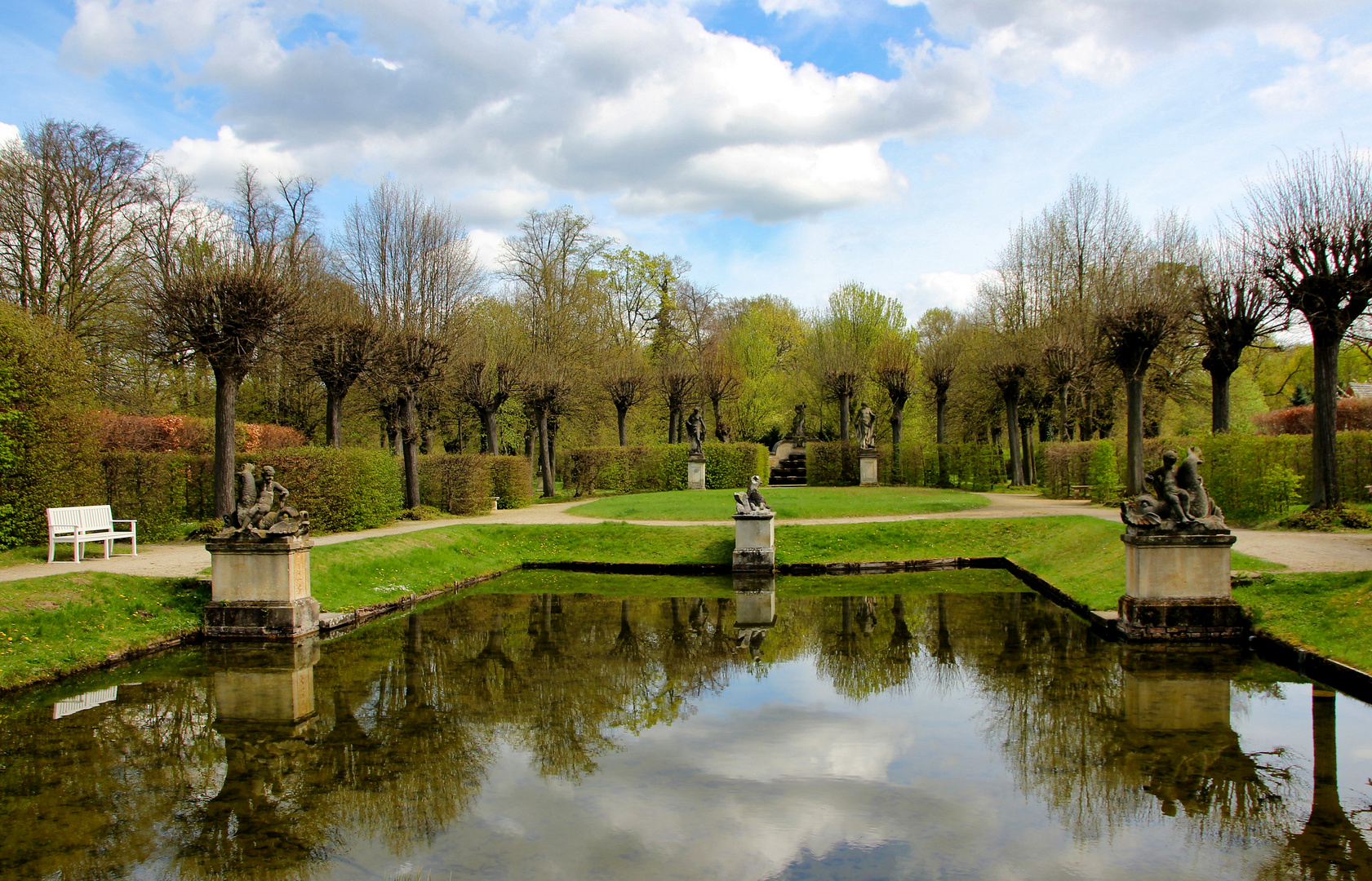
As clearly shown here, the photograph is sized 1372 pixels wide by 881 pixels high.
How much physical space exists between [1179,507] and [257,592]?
36.0 feet

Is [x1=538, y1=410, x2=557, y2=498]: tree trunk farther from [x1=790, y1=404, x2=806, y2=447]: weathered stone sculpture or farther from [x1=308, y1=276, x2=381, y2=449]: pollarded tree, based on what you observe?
[x1=790, y1=404, x2=806, y2=447]: weathered stone sculpture

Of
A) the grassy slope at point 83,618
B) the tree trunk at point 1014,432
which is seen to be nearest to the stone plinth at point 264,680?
the grassy slope at point 83,618

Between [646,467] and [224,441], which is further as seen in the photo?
[646,467]

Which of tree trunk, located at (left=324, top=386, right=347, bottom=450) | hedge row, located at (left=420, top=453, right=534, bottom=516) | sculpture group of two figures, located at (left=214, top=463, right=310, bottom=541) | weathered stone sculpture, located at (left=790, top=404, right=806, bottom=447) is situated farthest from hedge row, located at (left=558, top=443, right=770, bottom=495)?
sculpture group of two figures, located at (left=214, top=463, right=310, bottom=541)

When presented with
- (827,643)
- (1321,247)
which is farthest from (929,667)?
(1321,247)

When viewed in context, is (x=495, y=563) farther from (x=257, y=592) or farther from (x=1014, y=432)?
(x=1014, y=432)

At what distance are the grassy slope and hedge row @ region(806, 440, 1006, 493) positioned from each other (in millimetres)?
24314

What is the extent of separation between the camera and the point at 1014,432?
1118 inches

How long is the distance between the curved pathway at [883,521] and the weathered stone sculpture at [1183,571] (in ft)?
6.78

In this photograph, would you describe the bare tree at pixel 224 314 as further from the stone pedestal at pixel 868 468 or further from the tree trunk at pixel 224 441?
the stone pedestal at pixel 868 468

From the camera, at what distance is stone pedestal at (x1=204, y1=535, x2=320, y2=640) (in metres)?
10.1

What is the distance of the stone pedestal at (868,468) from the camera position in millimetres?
30328

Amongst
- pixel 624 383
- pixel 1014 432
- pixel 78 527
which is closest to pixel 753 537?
pixel 78 527

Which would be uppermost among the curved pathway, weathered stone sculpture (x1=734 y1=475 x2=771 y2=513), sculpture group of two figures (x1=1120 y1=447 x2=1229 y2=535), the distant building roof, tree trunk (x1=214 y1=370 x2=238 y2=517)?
the distant building roof
